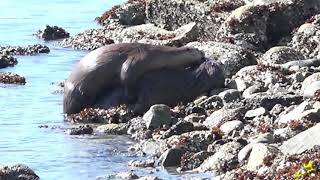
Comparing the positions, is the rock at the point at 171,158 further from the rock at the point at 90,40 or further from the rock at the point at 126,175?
the rock at the point at 90,40

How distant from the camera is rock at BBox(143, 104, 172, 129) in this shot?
43.8 feet

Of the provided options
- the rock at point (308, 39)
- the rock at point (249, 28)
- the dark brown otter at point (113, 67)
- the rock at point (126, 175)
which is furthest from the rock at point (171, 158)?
the rock at point (249, 28)

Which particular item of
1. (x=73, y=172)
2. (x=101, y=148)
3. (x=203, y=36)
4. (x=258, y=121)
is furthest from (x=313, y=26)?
(x=73, y=172)

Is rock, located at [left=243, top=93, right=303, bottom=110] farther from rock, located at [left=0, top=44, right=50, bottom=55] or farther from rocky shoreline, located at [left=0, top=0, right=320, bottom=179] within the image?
rock, located at [left=0, top=44, right=50, bottom=55]

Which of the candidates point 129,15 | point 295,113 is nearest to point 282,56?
point 295,113

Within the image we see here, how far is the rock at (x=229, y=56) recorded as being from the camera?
17.4 meters

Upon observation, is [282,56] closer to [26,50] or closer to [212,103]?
[212,103]

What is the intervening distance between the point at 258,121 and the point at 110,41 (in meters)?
12.8

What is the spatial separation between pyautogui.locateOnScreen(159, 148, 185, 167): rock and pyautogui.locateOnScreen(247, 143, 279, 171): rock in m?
1.33

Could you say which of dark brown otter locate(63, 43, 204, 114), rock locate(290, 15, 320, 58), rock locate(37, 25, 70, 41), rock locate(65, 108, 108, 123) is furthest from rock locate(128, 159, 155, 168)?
rock locate(37, 25, 70, 41)

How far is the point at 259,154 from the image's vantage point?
9984 millimetres

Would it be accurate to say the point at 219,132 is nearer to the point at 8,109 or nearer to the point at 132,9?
the point at 8,109

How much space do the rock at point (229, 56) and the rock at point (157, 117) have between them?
12.0ft

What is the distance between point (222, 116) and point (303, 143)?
3.69m
